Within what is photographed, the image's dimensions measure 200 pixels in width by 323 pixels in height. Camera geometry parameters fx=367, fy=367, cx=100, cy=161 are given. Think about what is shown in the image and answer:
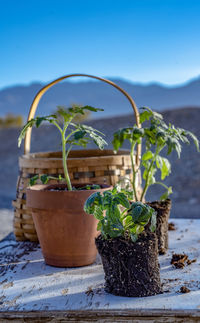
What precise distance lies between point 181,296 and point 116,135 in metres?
0.66

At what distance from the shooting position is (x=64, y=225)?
139cm

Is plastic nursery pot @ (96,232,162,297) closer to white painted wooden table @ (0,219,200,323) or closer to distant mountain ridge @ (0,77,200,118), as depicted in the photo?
white painted wooden table @ (0,219,200,323)

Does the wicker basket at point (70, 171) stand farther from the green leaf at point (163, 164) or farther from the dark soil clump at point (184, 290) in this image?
the dark soil clump at point (184, 290)

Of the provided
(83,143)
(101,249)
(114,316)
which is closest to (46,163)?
(83,143)

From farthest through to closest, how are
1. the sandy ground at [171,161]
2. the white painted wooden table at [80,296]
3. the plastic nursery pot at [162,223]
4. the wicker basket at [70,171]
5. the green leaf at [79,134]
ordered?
the sandy ground at [171,161]
the wicker basket at [70,171]
the plastic nursery pot at [162,223]
the green leaf at [79,134]
the white painted wooden table at [80,296]

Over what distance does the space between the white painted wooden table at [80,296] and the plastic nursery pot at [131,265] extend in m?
0.03

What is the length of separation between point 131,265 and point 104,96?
270ft

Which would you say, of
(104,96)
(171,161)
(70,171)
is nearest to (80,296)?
(70,171)

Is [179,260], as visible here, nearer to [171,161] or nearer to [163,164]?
[163,164]

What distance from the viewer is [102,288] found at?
118 cm

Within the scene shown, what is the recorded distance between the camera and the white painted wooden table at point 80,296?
0.98 meters

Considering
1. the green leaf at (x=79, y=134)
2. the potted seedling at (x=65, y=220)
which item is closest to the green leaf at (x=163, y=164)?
the potted seedling at (x=65, y=220)

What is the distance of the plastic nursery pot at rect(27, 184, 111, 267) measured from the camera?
1.36 m

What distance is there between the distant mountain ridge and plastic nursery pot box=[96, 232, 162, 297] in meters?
→ 64.4
